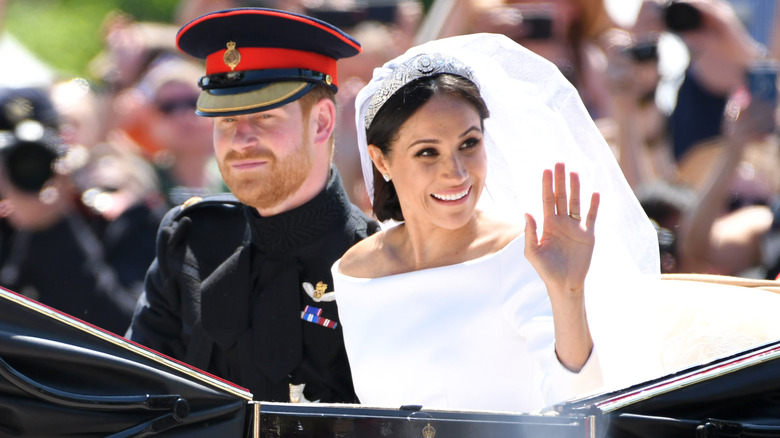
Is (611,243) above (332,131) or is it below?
below

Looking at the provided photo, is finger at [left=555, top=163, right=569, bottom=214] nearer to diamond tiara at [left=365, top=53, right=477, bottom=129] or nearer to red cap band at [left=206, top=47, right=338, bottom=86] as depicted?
diamond tiara at [left=365, top=53, right=477, bottom=129]

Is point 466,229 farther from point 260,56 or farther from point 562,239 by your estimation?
point 260,56

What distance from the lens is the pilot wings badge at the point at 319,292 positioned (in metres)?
3.00

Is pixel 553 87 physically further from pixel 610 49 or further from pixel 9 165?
pixel 9 165

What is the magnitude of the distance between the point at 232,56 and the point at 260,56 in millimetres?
78

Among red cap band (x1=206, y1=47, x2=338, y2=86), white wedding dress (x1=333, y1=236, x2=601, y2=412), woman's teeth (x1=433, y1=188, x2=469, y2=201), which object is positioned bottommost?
white wedding dress (x1=333, y1=236, x2=601, y2=412)

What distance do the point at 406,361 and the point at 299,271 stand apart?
59cm

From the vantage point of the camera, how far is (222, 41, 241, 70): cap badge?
9.98 feet

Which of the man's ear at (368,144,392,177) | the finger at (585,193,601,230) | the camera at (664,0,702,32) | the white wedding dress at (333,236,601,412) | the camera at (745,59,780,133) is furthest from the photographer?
the camera at (664,0,702,32)

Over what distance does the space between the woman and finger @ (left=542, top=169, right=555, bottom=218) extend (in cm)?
15

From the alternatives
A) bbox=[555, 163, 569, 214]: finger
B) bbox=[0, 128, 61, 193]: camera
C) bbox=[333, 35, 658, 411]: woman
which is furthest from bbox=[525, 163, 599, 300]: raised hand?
bbox=[0, 128, 61, 193]: camera

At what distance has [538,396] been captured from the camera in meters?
2.41

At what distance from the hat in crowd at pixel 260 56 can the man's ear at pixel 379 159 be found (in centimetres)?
41

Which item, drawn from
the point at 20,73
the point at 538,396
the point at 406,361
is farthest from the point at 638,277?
the point at 20,73
